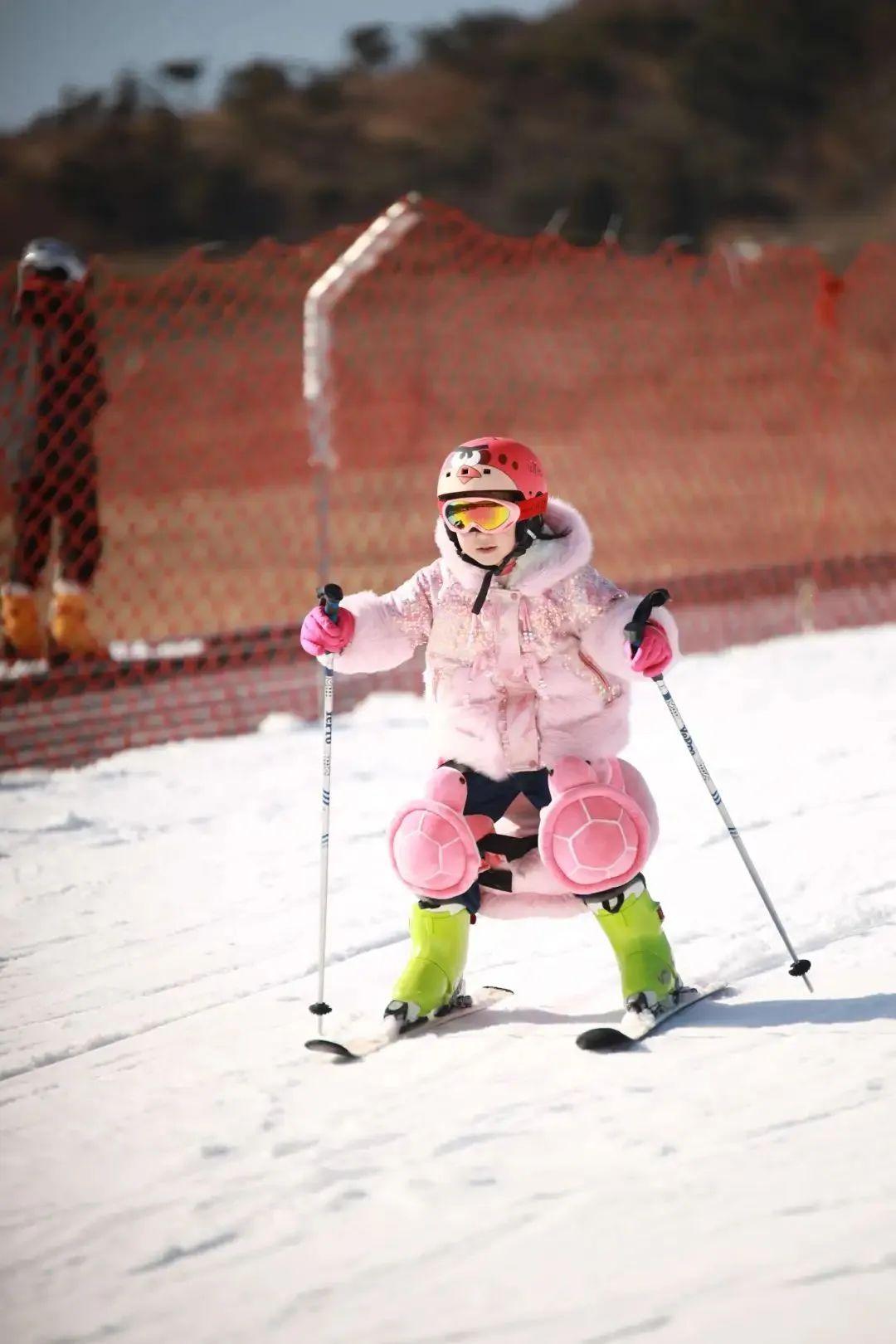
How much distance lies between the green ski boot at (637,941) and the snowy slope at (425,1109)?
0.39 ft

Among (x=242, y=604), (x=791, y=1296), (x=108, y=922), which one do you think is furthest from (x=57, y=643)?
(x=791, y=1296)

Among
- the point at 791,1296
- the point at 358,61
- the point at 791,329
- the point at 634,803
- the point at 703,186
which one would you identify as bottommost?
the point at 791,1296

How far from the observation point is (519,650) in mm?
3633

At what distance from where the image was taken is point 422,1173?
290 cm

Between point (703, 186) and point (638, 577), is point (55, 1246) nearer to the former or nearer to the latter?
point (638, 577)

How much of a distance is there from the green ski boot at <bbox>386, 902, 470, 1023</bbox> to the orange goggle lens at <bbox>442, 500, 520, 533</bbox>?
2.61 feet

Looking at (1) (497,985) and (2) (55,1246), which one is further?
(1) (497,985)

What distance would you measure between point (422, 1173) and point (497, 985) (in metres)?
1.01

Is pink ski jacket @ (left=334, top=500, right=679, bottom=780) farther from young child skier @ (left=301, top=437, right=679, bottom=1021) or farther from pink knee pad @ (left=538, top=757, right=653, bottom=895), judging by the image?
pink knee pad @ (left=538, top=757, right=653, bottom=895)

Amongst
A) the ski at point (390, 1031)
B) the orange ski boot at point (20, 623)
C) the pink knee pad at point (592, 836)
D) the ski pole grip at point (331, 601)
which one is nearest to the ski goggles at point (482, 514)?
the ski pole grip at point (331, 601)

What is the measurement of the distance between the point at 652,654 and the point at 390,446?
11.2 meters

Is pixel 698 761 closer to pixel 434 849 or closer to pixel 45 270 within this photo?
pixel 434 849

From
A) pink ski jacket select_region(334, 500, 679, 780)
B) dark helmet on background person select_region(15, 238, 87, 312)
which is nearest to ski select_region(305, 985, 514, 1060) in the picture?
pink ski jacket select_region(334, 500, 679, 780)

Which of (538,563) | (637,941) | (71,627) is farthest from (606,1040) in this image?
(71,627)
